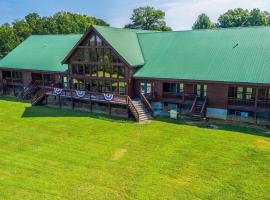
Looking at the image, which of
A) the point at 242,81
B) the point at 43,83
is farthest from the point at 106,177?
the point at 43,83

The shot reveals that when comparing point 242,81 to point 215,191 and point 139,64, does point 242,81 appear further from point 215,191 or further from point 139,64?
point 215,191

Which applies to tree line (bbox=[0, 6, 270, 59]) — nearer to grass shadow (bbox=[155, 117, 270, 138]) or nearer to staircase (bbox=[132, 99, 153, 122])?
staircase (bbox=[132, 99, 153, 122])

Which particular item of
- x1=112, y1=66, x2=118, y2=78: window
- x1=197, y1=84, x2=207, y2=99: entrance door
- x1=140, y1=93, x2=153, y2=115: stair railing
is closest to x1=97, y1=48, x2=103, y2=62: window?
x1=112, y1=66, x2=118, y2=78: window

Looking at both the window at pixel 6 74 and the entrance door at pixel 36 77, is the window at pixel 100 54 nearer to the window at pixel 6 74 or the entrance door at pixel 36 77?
the entrance door at pixel 36 77

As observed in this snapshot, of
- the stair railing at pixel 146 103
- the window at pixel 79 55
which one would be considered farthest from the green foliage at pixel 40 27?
the stair railing at pixel 146 103

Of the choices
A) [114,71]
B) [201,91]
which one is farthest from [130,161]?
[114,71]

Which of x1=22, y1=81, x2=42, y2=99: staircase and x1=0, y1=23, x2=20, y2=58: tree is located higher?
x1=0, y1=23, x2=20, y2=58: tree
